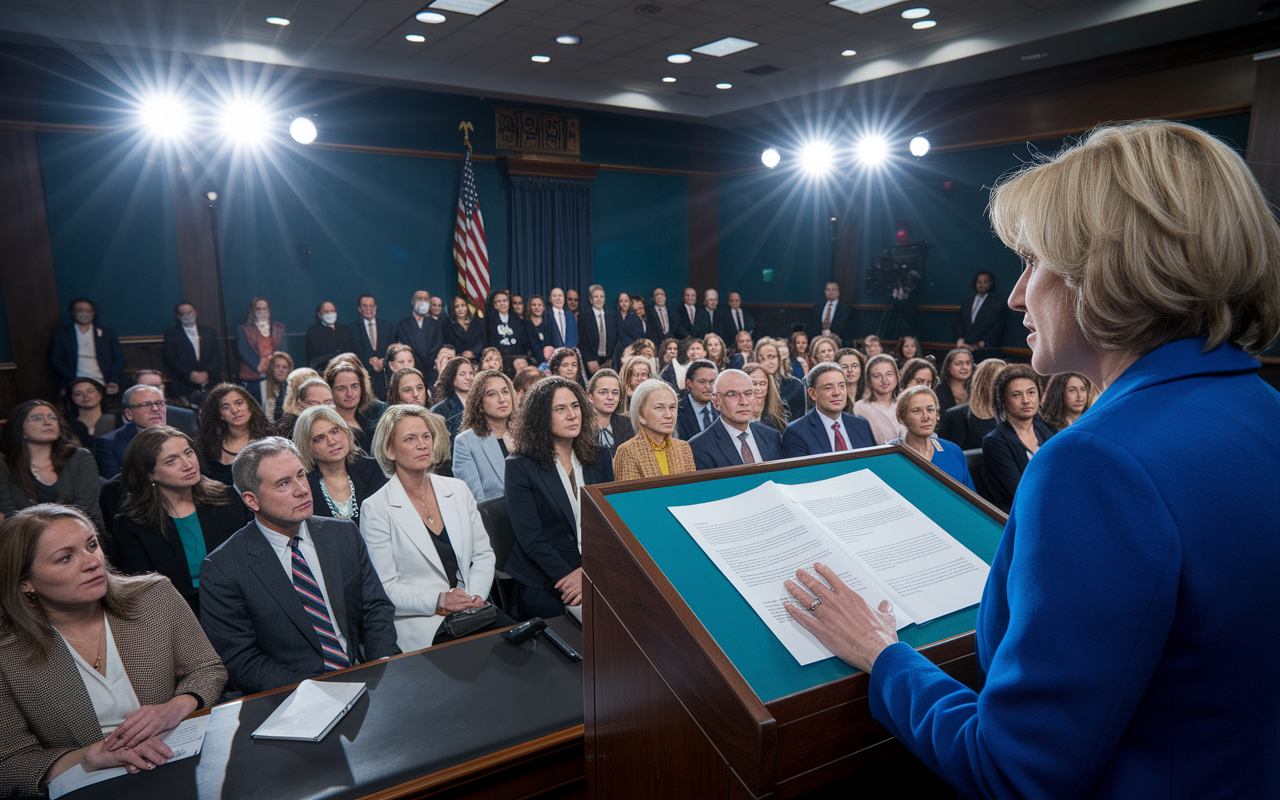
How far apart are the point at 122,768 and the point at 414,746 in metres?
0.61

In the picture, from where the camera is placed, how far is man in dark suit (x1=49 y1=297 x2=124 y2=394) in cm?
682

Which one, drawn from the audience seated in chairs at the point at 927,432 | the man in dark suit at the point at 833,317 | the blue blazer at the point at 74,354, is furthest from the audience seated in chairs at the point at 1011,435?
the blue blazer at the point at 74,354

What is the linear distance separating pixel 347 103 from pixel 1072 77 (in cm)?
786

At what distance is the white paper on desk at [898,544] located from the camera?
991 millimetres

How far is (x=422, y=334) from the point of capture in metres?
7.96

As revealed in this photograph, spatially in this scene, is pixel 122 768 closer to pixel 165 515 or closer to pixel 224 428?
pixel 165 515

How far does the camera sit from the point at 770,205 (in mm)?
11367

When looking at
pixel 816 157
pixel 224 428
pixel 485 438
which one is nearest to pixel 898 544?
pixel 485 438

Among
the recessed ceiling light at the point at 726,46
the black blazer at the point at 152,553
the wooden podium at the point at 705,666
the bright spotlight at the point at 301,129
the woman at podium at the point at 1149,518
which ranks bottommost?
the black blazer at the point at 152,553

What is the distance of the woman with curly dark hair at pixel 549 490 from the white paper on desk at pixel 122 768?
1.31m

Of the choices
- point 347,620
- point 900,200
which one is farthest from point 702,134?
point 347,620

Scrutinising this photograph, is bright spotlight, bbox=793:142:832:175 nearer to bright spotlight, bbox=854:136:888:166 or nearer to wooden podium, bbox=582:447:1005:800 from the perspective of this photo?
bright spotlight, bbox=854:136:888:166

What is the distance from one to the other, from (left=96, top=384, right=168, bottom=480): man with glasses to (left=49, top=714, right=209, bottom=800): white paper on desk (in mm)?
3038

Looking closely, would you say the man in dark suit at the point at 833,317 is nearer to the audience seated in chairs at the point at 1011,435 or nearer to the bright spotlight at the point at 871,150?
the bright spotlight at the point at 871,150
